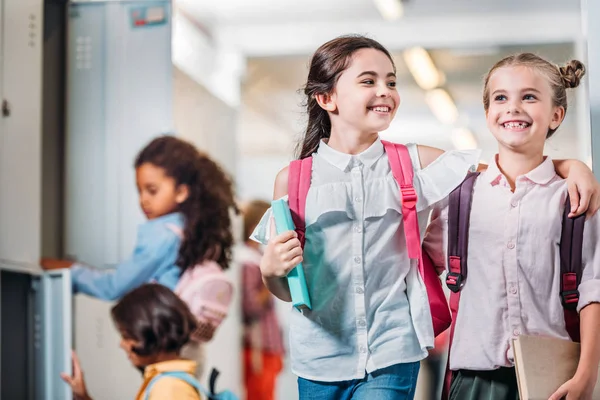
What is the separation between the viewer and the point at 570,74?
2316 mm

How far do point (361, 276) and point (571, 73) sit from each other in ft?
Result: 2.37

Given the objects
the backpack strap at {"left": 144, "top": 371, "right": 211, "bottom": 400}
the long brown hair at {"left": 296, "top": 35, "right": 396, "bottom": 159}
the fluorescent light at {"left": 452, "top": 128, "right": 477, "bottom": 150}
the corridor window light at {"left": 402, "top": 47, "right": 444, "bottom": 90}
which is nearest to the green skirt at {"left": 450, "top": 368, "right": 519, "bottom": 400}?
the long brown hair at {"left": 296, "top": 35, "right": 396, "bottom": 159}

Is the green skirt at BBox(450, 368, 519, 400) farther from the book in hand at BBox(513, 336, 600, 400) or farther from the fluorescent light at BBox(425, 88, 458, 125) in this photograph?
the fluorescent light at BBox(425, 88, 458, 125)

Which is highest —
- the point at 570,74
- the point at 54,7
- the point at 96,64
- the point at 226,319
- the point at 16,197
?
the point at 54,7

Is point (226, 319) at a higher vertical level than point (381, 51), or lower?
lower

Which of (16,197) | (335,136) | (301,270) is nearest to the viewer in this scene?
(301,270)

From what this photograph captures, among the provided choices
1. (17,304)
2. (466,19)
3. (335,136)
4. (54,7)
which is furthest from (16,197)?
(466,19)

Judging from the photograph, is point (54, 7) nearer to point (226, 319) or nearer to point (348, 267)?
point (226, 319)

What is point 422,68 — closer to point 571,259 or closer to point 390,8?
point 390,8

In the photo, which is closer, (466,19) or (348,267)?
(348,267)

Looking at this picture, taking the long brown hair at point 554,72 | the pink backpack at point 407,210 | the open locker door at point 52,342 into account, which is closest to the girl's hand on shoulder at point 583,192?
the long brown hair at point 554,72

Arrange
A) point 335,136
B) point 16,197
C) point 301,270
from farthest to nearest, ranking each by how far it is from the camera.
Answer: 1. point 16,197
2. point 335,136
3. point 301,270

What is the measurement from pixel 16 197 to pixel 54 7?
762 mm

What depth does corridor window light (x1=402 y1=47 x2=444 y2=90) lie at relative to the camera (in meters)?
3.89
